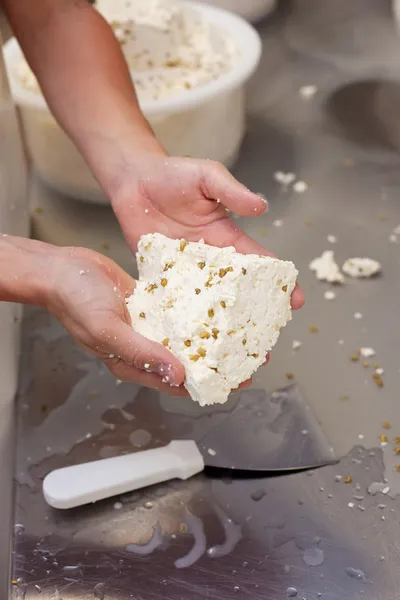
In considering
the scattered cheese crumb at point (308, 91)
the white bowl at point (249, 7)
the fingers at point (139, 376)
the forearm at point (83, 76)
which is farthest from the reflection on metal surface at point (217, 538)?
the white bowl at point (249, 7)

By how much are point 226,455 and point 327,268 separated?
15.1 inches

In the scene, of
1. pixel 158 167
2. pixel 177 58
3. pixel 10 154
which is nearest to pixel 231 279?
pixel 158 167

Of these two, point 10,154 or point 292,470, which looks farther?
point 10,154

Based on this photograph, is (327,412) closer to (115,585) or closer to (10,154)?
→ (115,585)

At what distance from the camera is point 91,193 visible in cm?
118

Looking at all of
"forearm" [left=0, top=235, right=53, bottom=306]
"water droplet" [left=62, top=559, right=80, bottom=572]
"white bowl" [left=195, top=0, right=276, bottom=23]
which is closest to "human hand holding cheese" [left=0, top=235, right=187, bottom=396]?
"forearm" [left=0, top=235, right=53, bottom=306]

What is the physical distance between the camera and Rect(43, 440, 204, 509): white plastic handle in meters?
0.77

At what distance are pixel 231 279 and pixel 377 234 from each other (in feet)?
1.76

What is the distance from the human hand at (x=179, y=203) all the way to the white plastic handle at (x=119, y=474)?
0.23 meters

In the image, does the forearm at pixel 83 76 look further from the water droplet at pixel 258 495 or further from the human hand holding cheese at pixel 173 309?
the water droplet at pixel 258 495

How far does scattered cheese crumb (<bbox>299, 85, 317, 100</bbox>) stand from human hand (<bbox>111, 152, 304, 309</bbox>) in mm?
715

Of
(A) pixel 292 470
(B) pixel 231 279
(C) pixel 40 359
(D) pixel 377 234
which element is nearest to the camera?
(B) pixel 231 279

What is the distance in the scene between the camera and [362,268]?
1.07m

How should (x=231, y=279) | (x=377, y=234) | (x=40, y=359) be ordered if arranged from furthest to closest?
(x=377, y=234) → (x=40, y=359) → (x=231, y=279)
